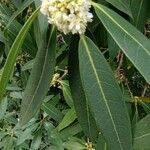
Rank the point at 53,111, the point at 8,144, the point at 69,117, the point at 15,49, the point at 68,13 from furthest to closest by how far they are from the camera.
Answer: the point at 8,144
the point at 53,111
the point at 69,117
the point at 15,49
the point at 68,13

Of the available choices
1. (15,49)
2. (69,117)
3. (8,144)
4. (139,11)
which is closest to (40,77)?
(15,49)

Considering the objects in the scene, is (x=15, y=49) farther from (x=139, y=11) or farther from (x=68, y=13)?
(x=139, y=11)

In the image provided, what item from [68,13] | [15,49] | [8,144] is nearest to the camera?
[68,13]

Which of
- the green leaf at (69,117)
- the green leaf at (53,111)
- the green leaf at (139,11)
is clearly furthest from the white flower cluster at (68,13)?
the green leaf at (53,111)

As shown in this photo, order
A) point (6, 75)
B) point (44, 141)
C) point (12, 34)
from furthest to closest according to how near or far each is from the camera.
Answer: point (44, 141) < point (12, 34) < point (6, 75)

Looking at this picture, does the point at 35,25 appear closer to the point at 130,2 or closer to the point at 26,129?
the point at 130,2

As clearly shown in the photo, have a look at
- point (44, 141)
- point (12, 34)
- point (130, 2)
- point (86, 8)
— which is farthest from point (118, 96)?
point (44, 141)
